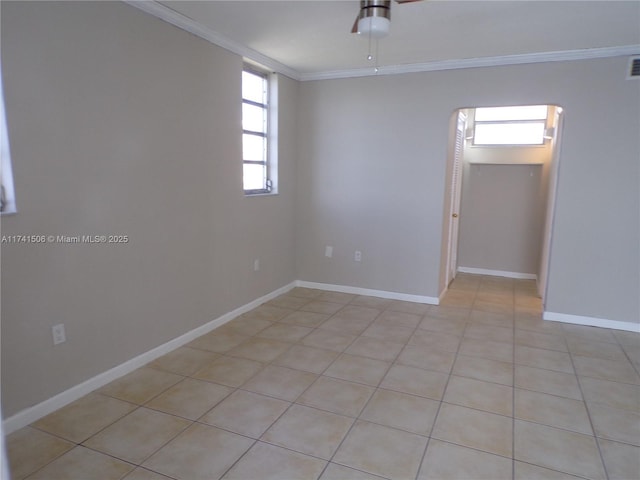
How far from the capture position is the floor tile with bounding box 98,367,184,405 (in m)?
2.51

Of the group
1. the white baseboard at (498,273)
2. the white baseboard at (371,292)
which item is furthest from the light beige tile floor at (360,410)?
the white baseboard at (498,273)

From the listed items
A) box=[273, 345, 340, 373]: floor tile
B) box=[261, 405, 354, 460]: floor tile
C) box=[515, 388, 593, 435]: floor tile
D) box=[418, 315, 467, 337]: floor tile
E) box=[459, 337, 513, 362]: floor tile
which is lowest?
box=[261, 405, 354, 460]: floor tile

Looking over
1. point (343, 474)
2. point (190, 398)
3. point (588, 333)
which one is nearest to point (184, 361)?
point (190, 398)

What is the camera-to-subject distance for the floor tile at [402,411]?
2268mm

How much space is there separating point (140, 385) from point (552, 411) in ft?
8.12

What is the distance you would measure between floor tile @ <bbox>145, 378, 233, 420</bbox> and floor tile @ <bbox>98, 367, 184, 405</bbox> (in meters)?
0.06

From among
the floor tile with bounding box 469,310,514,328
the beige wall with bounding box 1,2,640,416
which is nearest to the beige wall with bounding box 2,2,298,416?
the beige wall with bounding box 1,2,640,416

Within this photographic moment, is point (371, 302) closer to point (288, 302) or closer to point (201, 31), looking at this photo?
point (288, 302)

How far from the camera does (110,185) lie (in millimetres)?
2541

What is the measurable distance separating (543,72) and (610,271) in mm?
1837

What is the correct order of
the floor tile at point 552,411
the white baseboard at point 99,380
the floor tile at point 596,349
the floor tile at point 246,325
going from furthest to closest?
the floor tile at point 246,325
the floor tile at point 596,349
the floor tile at point 552,411
the white baseboard at point 99,380

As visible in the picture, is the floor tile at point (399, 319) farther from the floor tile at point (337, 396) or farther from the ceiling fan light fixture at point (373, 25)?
the ceiling fan light fixture at point (373, 25)

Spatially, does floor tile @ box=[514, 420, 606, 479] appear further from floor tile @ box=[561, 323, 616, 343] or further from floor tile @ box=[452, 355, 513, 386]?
floor tile @ box=[561, 323, 616, 343]

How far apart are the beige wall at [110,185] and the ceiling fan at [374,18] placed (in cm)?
136
